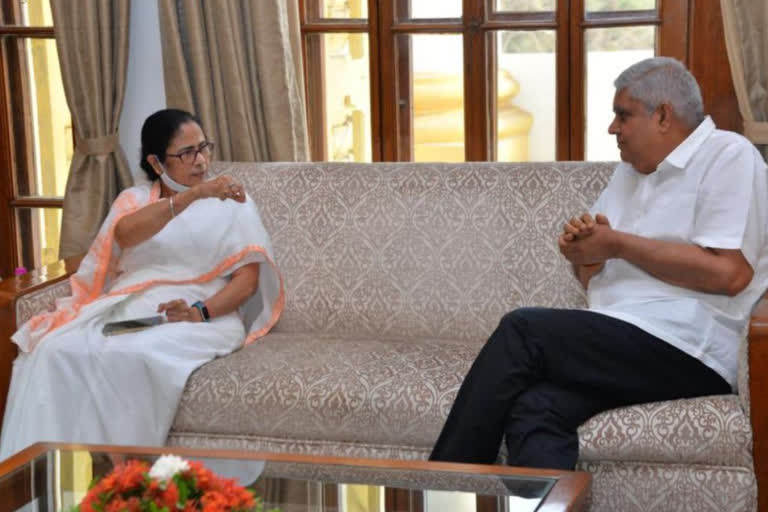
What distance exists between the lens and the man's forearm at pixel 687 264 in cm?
280

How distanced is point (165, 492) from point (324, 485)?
644mm

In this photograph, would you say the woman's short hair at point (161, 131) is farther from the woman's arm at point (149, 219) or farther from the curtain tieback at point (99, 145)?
the curtain tieback at point (99, 145)

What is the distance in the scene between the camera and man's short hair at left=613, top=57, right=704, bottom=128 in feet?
9.66

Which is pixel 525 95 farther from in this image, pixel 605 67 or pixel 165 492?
pixel 165 492

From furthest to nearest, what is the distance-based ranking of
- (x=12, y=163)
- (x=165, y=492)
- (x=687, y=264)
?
1. (x=12, y=163)
2. (x=687, y=264)
3. (x=165, y=492)

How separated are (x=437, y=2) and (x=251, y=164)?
84 cm

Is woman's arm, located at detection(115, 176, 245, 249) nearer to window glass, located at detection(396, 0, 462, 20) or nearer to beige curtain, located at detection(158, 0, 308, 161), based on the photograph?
beige curtain, located at detection(158, 0, 308, 161)

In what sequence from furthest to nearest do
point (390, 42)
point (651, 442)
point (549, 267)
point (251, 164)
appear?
1. point (390, 42)
2. point (251, 164)
3. point (549, 267)
4. point (651, 442)

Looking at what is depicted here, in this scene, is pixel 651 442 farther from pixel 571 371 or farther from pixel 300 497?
pixel 300 497

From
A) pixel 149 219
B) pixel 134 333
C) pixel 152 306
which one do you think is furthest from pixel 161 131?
pixel 134 333

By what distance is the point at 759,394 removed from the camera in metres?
2.67

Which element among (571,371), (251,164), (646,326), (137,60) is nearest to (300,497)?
(571,371)

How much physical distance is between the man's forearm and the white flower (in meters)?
1.49

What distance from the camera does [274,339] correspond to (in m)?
3.43
